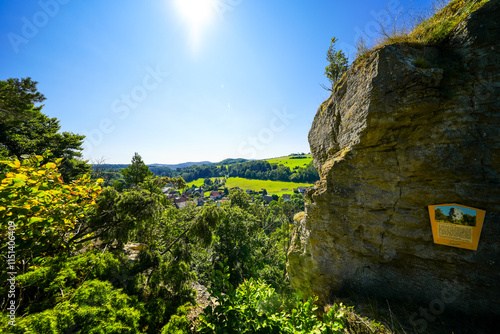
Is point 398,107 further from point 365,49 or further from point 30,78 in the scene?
point 30,78

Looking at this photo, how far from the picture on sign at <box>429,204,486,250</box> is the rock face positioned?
201mm

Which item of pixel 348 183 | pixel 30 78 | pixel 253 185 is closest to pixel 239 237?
pixel 348 183

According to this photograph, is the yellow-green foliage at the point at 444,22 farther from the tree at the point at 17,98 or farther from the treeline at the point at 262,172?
the treeline at the point at 262,172

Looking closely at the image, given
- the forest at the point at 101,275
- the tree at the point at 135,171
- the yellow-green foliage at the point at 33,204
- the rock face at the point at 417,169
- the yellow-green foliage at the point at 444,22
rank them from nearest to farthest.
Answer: the yellow-green foliage at the point at 33,204 → the forest at the point at 101,275 → the rock face at the point at 417,169 → the yellow-green foliage at the point at 444,22 → the tree at the point at 135,171

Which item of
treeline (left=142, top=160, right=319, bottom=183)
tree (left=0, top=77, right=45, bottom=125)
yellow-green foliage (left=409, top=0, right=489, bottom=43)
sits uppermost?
tree (left=0, top=77, right=45, bottom=125)

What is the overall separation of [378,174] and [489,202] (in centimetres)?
214

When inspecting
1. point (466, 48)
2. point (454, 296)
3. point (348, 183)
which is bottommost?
point (454, 296)

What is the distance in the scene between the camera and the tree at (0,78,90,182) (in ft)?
44.7

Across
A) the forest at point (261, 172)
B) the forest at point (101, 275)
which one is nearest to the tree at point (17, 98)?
the forest at point (101, 275)

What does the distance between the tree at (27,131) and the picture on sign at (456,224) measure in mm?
17562

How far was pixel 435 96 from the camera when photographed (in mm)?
4070

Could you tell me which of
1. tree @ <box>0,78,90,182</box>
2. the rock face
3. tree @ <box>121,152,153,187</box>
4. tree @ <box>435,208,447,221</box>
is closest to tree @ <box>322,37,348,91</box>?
the rock face

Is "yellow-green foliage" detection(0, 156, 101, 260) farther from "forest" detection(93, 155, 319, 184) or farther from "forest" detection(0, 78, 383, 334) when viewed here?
"forest" detection(93, 155, 319, 184)

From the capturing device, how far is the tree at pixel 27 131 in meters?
13.6
